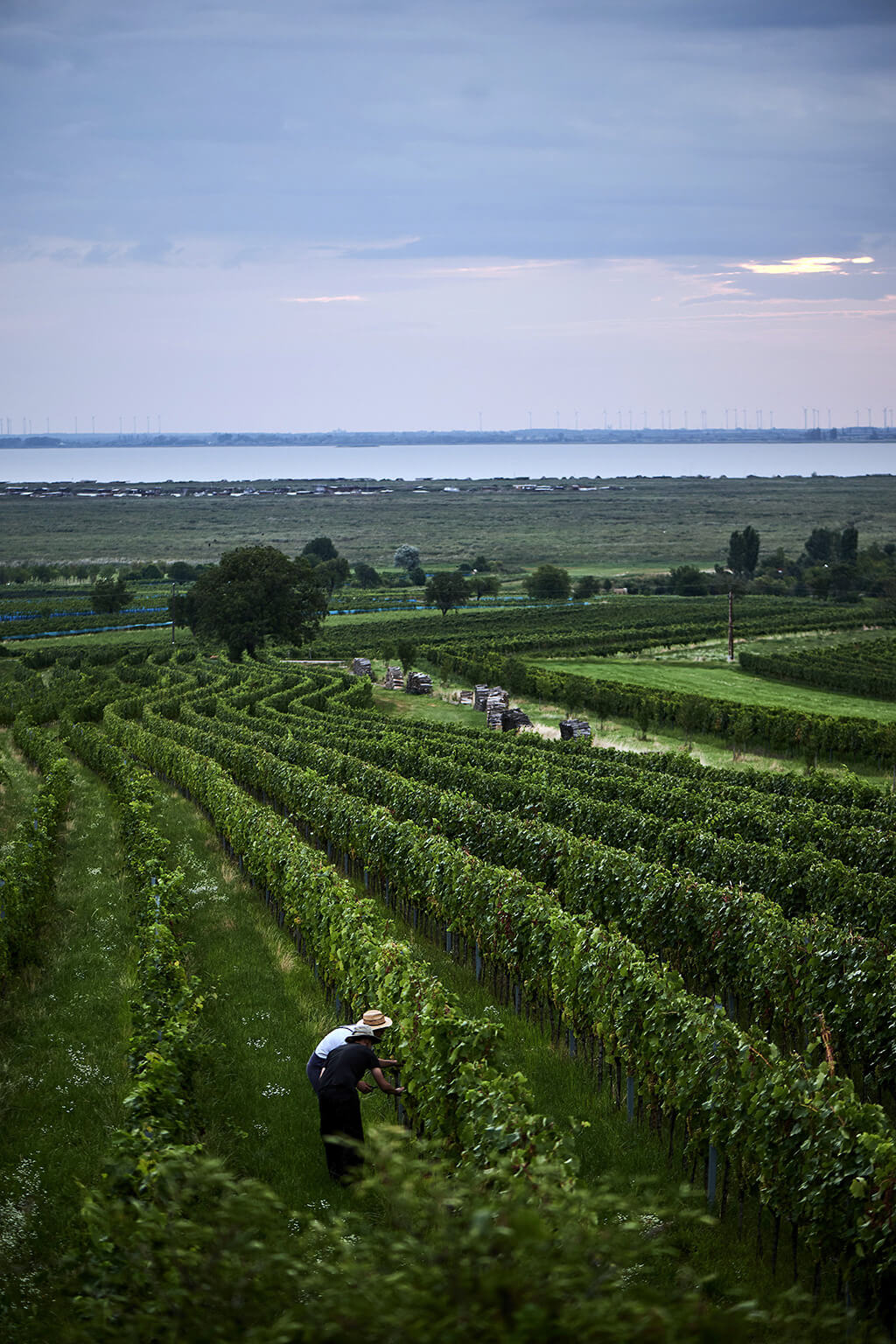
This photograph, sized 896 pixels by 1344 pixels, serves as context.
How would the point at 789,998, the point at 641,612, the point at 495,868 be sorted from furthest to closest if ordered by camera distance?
1. the point at 641,612
2. the point at 495,868
3. the point at 789,998

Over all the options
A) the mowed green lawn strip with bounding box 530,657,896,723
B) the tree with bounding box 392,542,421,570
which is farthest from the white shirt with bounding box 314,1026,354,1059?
the tree with bounding box 392,542,421,570

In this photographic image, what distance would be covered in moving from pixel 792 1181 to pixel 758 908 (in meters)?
6.80

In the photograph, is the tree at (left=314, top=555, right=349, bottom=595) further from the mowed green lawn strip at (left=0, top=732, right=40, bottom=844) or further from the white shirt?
the white shirt

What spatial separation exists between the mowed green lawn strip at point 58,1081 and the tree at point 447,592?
9487cm

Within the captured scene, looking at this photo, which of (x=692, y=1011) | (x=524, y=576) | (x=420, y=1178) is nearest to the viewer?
(x=420, y=1178)

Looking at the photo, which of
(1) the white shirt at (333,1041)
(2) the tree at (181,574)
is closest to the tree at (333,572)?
(2) the tree at (181,574)

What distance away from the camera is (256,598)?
77.6 metres

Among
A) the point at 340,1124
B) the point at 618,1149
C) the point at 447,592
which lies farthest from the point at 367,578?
the point at 340,1124

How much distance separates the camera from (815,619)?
107 m

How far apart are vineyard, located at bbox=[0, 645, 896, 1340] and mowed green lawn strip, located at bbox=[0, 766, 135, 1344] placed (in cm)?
10

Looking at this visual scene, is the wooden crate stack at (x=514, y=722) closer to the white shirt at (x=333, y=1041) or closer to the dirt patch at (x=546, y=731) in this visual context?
the dirt patch at (x=546, y=731)

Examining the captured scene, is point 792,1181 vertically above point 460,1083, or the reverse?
point 460,1083

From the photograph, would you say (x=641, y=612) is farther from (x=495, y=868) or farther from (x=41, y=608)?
(x=495, y=868)

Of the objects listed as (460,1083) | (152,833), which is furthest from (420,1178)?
(152,833)
